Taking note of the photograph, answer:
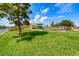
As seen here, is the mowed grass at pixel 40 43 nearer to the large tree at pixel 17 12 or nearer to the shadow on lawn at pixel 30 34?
the shadow on lawn at pixel 30 34

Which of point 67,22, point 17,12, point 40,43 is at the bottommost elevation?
point 40,43

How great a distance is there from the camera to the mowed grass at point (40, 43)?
1719 millimetres

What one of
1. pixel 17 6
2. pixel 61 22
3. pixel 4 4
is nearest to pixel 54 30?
pixel 61 22

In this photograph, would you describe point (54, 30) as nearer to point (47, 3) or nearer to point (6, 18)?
point (47, 3)

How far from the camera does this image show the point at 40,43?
1769 mm

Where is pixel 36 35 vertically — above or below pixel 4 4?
below

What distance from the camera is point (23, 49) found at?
5.69 ft

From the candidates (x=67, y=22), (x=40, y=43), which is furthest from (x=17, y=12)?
(x=67, y=22)

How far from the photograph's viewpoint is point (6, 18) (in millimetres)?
1801

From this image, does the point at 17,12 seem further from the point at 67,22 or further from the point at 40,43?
the point at 67,22

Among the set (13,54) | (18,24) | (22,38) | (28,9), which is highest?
(28,9)

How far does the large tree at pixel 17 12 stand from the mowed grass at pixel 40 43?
12 cm

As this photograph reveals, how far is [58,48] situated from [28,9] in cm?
47

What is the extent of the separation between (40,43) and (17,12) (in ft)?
1.24
